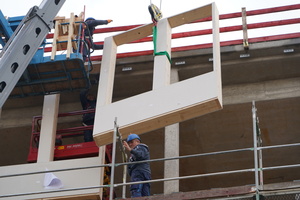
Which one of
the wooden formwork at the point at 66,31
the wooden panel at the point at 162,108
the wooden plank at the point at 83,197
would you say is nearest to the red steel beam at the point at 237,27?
the wooden formwork at the point at 66,31

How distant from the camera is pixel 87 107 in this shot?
1738cm

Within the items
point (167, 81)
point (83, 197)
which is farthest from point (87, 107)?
point (83, 197)

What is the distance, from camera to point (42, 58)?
53.4 ft

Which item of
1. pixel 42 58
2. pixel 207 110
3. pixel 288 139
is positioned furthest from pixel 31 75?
pixel 288 139

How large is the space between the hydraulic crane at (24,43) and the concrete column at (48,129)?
2075 millimetres

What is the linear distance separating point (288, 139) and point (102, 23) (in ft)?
18.6

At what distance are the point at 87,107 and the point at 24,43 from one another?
3129mm

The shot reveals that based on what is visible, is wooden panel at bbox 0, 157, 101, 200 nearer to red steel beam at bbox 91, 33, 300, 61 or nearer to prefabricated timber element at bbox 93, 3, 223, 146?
prefabricated timber element at bbox 93, 3, 223, 146

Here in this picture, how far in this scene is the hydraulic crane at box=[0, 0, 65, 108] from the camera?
45.8 ft

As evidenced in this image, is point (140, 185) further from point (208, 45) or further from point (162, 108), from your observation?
point (208, 45)

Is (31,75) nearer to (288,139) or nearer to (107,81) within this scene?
(107,81)

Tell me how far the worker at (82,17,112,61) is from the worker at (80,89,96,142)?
85 centimetres

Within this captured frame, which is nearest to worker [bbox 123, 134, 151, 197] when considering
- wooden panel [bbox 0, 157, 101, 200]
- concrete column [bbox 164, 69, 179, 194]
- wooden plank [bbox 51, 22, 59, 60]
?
concrete column [bbox 164, 69, 179, 194]

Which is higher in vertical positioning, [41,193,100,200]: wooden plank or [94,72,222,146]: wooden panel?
[94,72,222,146]: wooden panel
